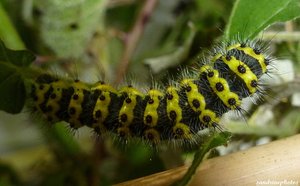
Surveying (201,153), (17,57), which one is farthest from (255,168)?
(17,57)

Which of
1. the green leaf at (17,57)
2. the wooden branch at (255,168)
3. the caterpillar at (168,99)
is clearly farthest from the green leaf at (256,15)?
the green leaf at (17,57)

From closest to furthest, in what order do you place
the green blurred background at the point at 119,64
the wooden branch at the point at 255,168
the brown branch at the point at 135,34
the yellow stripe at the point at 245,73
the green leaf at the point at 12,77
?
the wooden branch at the point at 255,168, the yellow stripe at the point at 245,73, the green leaf at the point at 12,77, the green blurred background at the point at 119,64, the brown branch at the point at 135,34

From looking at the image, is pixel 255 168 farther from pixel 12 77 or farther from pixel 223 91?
pixel 12 77

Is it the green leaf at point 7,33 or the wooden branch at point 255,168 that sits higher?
the green leaf at point 7,33

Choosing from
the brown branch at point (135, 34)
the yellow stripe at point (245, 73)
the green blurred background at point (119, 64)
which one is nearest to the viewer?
the yellow stripe at point (245, 73)

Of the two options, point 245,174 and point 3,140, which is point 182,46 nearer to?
point 245,174

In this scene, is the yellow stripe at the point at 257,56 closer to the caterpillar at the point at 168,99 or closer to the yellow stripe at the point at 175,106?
the caterpillar at the point at 168,99
